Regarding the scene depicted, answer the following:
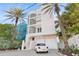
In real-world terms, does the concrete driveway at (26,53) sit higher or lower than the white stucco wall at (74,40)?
lower

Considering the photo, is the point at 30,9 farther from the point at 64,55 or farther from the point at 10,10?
the point at 64,55

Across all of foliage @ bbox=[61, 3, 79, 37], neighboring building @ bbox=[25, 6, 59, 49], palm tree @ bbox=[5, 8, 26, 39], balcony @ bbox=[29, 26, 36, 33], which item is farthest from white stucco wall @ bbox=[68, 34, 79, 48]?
palm tree @ bbox=[5, 8, 26, 39]

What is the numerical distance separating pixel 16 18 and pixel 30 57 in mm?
543

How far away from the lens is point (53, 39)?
2.66 m

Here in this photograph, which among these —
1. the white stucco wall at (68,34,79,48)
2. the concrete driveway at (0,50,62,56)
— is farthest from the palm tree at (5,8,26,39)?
the white stucco wall at (68,34,79,48)

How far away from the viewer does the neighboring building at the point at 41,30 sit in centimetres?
265

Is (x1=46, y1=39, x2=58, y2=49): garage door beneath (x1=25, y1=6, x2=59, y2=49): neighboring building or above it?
beneath

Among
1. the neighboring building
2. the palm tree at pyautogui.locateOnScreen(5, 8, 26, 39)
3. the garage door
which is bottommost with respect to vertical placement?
the garage door

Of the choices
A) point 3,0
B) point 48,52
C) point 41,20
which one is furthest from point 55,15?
point 3,0

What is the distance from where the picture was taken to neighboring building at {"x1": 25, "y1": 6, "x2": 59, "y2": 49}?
2648 millimetres

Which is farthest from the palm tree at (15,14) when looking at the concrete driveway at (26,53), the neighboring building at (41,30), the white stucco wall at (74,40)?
the white stucco wall at (74,40)

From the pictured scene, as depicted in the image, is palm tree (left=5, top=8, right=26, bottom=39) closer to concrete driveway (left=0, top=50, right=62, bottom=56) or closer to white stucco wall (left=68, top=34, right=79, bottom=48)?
concrete driveway (left=0, top=50, right=62, bottom=56)

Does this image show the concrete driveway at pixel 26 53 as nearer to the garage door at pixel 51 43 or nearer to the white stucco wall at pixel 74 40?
the garage door at pixel 51 43

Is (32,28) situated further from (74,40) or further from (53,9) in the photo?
(74,40)
